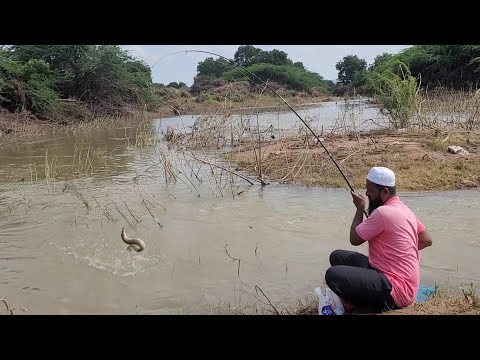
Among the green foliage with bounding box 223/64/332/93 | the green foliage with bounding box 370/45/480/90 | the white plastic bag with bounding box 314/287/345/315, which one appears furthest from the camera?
the green foliage with bounding box 223/64/332/93

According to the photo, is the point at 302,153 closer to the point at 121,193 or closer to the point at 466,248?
the point at 121,193

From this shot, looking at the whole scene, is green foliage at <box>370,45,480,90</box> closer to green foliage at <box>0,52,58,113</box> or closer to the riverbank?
the riverbank

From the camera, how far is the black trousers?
3.03 m

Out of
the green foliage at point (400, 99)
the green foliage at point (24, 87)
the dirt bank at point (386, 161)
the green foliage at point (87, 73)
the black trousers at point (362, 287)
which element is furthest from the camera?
the green foliage at point (87, 73)

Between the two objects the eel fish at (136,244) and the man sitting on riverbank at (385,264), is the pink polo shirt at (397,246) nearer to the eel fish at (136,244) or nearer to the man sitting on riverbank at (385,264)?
the man sitting on riverbank at (385,264)

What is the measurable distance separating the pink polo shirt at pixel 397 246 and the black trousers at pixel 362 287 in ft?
0.19

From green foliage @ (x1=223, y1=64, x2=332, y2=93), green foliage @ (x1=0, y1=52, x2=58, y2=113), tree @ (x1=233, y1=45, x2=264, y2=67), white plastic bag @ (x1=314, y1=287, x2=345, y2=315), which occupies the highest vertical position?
tree @ (x1=233, y1=45, x2=264, y2=67)

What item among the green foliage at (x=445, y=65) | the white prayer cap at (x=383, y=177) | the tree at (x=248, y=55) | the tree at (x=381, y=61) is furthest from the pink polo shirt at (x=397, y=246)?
the tree at (x=248, y=55)

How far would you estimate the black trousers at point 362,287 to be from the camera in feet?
9.95

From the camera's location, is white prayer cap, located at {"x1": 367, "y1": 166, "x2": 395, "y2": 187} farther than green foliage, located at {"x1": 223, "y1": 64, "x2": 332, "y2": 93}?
No

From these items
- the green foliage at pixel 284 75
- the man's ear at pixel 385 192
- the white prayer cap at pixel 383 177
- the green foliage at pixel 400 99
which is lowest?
the man's ear at pixel 385 192

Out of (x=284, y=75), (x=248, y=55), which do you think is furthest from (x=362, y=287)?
(x=248, y=55)

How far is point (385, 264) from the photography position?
3.11 metres

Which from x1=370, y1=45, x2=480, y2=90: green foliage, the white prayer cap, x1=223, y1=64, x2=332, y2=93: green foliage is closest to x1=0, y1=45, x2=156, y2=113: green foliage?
x1=370, y1=45, x2=480, y2=90: green foliage
